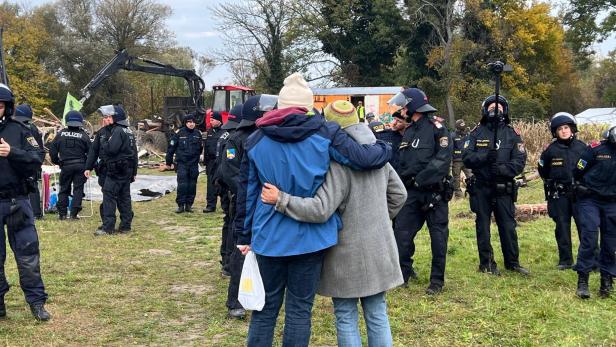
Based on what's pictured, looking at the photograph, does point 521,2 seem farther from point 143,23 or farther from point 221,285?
point 221,285

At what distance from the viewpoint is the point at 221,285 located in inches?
267

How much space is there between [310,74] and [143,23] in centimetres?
1318

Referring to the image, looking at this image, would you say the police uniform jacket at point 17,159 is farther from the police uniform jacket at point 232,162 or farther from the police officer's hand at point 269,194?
the police officer's hand at point 269,194

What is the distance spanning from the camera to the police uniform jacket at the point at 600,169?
19.5 ft

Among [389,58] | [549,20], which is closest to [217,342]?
[389,58]

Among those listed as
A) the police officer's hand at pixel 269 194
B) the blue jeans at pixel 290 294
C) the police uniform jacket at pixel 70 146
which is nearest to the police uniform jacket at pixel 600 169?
the blue jeans at pixel 290 294

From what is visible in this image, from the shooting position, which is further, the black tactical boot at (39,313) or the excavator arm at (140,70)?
the excavator arm at (140,70)

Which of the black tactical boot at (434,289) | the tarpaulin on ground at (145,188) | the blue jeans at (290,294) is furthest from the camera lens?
the tarpaulin on ground at (145,188)

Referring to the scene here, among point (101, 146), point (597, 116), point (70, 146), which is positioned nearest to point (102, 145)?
point (101, 146)

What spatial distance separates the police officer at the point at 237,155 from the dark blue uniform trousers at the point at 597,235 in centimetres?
336

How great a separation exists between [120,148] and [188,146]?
2643 mm

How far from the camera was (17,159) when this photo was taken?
506 centimetres

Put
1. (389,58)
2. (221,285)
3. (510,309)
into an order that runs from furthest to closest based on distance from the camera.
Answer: (389,58) → (221,285) → (510,309)

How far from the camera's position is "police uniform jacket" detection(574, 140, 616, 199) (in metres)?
5.94
